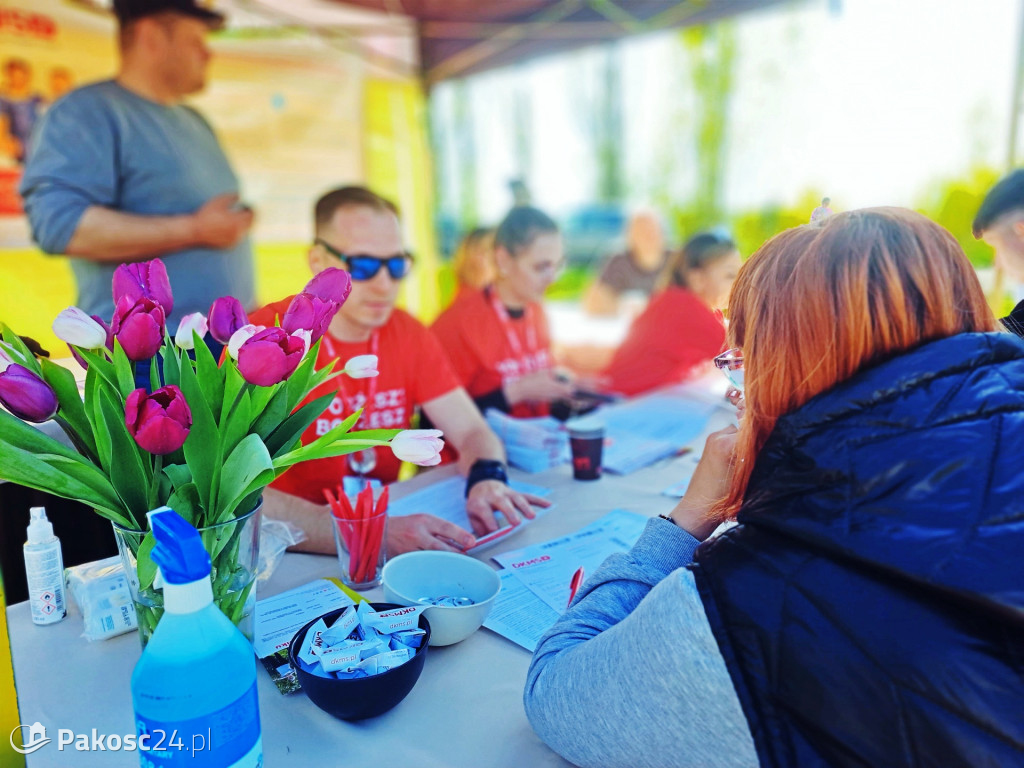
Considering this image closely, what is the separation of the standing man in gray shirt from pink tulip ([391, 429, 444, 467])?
193 cm

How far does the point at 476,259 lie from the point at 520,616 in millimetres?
3485

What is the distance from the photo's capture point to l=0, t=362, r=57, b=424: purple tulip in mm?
768

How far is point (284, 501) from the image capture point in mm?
1471

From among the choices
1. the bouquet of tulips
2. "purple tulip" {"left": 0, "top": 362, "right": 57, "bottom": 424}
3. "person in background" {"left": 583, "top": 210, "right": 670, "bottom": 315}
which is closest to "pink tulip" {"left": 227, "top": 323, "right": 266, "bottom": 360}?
the bouquet of tulips

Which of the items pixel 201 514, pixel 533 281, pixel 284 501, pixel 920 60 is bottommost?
pixel 284 501

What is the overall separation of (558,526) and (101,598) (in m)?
0.87

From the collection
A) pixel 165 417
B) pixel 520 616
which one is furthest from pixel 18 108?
pixel 520 616

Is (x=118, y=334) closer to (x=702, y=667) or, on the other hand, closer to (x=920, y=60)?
(x=702, y=667)

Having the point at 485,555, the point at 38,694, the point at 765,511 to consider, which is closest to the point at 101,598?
the point at 38,694

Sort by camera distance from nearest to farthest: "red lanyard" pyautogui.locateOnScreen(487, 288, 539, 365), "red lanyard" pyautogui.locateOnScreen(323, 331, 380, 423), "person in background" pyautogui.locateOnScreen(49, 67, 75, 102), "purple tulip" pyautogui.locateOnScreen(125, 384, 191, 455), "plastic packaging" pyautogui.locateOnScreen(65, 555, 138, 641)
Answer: "purple tulip" pyautogui.locateOnScreen(125, 384, 191, 455)
"plastic packaging" pyautogui.locateOnScreen(65, 555, 138, 641)
"red lanyard" pyautogui.locateOnScreen(323, 331, 380, 423)
"red lanyard" pyautogui.locateOnScreen(487, 288, 539, 365)
"person in background" pyautogui.locateOnScreen(49, 67, 75, 102)

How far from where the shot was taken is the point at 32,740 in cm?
Answer: 87

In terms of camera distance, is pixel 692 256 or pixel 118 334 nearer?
pixel 118 334

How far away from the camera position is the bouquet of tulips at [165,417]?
79cm

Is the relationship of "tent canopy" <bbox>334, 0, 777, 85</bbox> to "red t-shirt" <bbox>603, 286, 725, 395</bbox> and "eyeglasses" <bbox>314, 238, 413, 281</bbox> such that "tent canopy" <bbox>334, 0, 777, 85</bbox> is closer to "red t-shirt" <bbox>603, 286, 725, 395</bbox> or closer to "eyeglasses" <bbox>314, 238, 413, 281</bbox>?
"red t-shirt" <bbox>603, 286, 725, 395</bbox>
